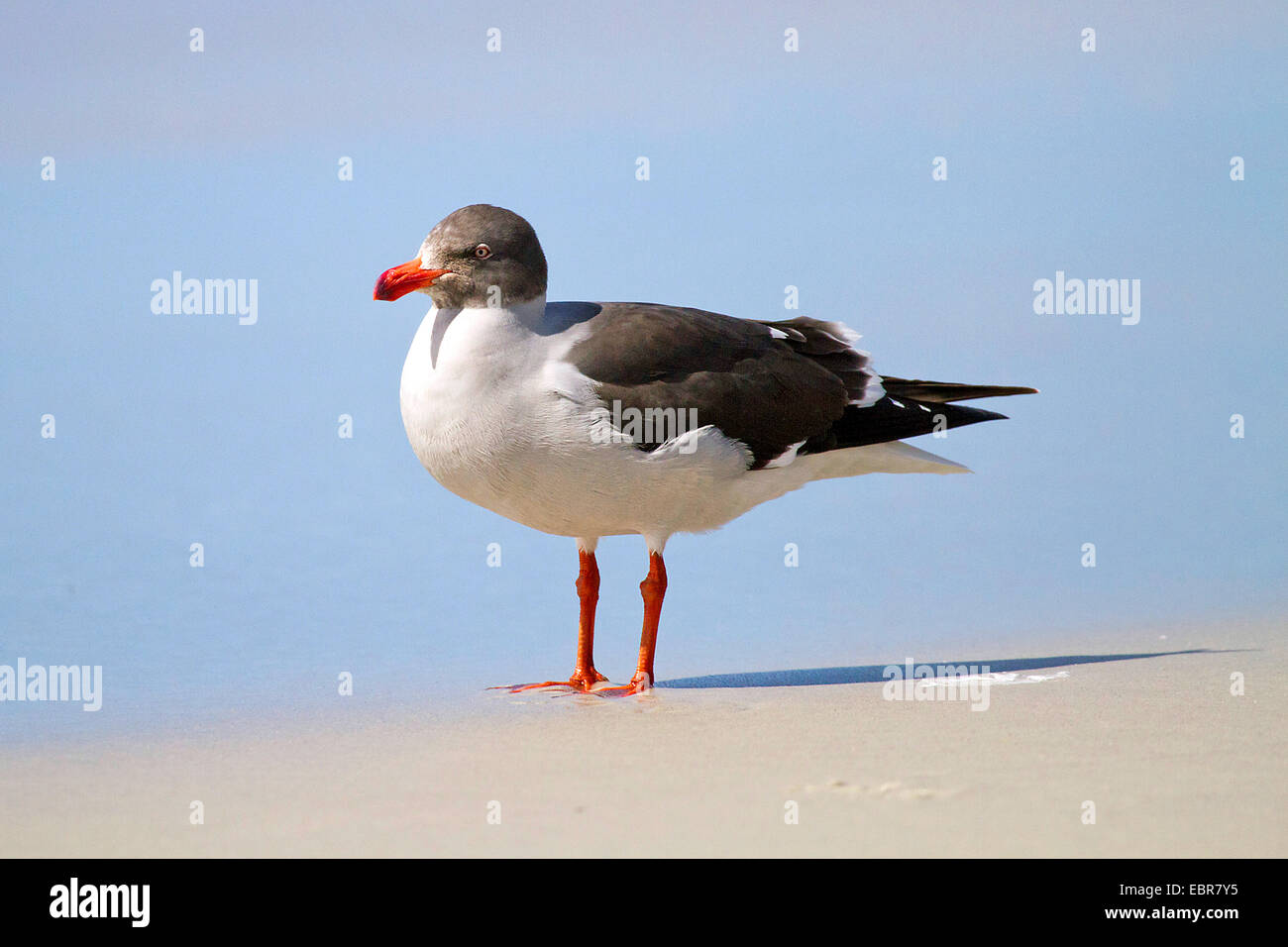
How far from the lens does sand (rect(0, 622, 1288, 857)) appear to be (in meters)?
4.73

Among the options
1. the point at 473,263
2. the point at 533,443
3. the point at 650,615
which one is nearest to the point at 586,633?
the point at 650,615

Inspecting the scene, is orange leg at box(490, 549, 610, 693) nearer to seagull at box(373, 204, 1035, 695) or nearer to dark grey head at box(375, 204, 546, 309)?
seagull at box(373, 204, 1035, 695)

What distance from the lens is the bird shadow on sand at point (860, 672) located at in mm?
7720

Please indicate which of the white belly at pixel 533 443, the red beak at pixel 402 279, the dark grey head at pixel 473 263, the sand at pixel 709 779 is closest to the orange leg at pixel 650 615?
the white belly at pixel 533 443

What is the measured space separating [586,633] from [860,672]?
1.57 metres

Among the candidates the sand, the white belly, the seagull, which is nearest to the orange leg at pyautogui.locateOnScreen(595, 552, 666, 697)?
the seagull

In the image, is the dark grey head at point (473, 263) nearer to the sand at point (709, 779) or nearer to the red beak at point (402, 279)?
the red beak at point (402, 279)

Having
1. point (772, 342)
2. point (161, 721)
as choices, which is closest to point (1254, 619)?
point (772, 342)

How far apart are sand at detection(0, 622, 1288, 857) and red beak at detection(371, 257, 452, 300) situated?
6.90ft

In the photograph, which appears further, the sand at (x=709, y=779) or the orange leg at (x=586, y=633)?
the orange leg at (x=586, y=633)

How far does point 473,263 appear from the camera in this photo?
7.25m

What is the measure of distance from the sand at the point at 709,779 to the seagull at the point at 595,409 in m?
0.96

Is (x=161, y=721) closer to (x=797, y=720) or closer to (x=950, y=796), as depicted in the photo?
(x=797, y=720)

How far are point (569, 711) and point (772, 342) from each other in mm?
2491
